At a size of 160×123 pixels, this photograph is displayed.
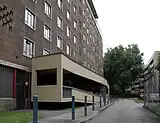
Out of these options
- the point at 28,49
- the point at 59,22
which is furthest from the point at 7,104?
the point at 59,22

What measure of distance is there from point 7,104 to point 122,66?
68.8 meters

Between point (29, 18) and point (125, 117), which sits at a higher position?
point (29, 18)

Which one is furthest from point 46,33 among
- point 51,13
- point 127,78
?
point 127,78

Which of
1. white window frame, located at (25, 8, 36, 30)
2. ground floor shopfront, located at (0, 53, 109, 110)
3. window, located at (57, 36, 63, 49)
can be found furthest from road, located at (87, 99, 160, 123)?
window, located at (57, 36, 63, 49)

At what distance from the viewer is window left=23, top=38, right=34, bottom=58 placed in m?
24.8

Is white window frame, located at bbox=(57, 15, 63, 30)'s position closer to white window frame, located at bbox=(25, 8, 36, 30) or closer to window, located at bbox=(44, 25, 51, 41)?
window, located at bbox=(44, 25, 51, 41)

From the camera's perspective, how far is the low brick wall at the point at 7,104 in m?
20.0


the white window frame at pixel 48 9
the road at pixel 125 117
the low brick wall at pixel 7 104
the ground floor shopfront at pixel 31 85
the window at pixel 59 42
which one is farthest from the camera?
the window at pixel 59 42

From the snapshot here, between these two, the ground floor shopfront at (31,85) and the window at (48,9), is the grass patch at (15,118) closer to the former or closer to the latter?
the ground floor shopfront at (31,85)

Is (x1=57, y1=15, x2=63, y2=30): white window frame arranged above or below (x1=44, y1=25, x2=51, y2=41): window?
above

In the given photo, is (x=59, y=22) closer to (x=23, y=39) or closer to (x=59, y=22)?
(x=59, y=22)

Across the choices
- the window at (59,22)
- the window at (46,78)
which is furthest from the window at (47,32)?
the window at (46,78)

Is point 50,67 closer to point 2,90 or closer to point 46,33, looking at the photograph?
point 2,90

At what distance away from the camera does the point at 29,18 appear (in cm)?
2606
